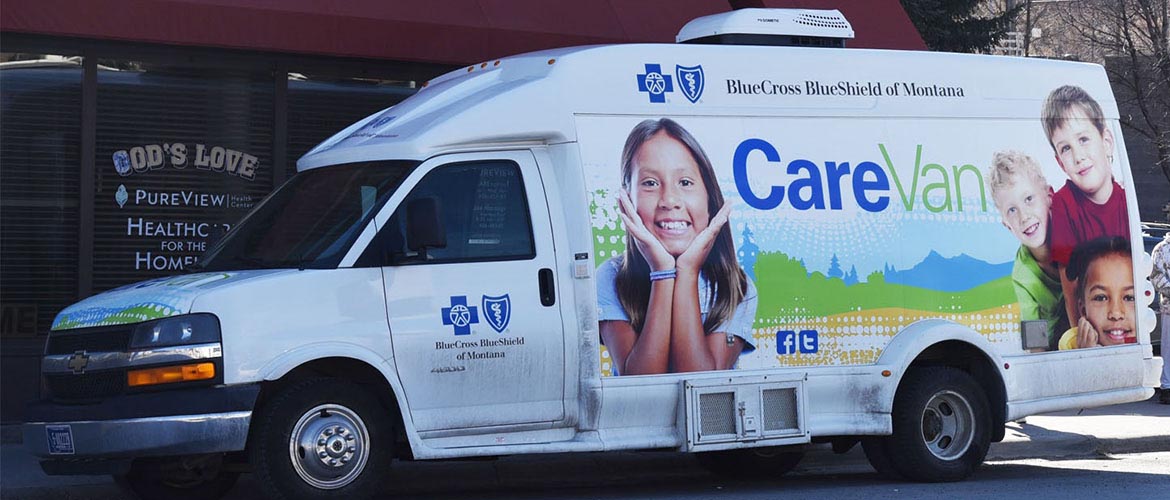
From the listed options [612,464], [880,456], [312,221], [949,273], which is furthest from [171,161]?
[949,273]

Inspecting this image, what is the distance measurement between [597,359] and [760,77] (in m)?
2.15

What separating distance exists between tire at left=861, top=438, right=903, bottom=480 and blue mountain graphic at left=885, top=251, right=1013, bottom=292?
3.49ft

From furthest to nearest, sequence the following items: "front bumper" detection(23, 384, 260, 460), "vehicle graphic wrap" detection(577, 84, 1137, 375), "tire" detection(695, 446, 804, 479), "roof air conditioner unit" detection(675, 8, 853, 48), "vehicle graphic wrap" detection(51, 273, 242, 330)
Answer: "tire" detection(695, 446, 804, 479) < "roof air conditioner unit" detection(675, 8, 853, 48) < "vehicle graphic wrap" detection(577, 84, 1137, 375) < "vehicle graphic wrap" detection(51, 273, 242, 330) < "front bumper" detection(23, 384, 260, 460)

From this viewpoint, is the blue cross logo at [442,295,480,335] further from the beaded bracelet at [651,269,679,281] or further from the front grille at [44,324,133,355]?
the front grille at [44,324,133,355]

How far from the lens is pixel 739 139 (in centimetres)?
970

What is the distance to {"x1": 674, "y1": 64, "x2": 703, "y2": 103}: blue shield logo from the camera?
958 centimetres

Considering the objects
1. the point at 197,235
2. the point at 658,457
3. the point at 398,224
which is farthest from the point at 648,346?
the point at 197,235

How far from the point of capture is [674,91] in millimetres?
9531

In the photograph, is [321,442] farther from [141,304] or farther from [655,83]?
[655,83]

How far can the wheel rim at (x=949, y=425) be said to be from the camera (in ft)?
34.0

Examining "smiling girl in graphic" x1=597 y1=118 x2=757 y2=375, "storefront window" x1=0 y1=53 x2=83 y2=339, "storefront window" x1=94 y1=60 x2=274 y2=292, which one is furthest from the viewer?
"storefront window" x1=94 y1=60 x2=274 y2=292

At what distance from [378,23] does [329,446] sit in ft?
16.4

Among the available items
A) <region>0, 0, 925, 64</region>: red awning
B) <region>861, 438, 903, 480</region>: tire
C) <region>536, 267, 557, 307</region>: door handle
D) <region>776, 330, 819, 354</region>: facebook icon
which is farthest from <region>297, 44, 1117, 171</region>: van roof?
<region>0, 0, 925, 64</region>: red awning

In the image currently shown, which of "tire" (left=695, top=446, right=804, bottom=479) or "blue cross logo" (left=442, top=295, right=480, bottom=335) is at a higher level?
"blue cross logo" (left=442, top=295, right=480, bottom=335)
